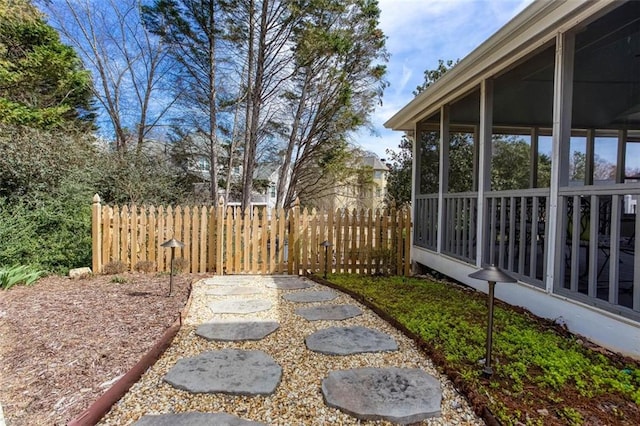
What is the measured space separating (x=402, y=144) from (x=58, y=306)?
1026 centimetres

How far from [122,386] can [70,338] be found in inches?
49.4

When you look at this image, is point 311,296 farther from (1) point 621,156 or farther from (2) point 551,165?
(1) point 621,156

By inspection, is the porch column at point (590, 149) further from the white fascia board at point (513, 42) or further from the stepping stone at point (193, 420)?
the stepping stone at point (193, 420)

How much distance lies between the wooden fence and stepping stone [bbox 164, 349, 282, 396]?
3412 millimetres

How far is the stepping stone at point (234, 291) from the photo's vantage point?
4578mm

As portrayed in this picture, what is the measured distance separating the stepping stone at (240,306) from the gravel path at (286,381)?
0.11 m

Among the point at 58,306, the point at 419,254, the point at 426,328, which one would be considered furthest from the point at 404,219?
the point at 58,306

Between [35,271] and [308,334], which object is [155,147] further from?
[308,334]

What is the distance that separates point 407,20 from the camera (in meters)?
8.28

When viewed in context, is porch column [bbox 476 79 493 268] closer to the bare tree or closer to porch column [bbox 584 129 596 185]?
porch column [bbox 584 129 596 185]

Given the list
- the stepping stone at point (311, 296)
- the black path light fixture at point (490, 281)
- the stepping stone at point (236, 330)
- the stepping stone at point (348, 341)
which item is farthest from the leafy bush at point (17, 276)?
the black path light fixture at point (490, 281)

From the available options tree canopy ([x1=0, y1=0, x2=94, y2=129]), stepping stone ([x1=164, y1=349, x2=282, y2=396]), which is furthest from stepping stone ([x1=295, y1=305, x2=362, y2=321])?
tree canopy ([x1=0, y1=0, x2=94, y2=129])

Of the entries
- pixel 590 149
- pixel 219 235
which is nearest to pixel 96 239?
pixel 219 235

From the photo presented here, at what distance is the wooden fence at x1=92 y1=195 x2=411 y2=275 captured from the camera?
19.2 feet
